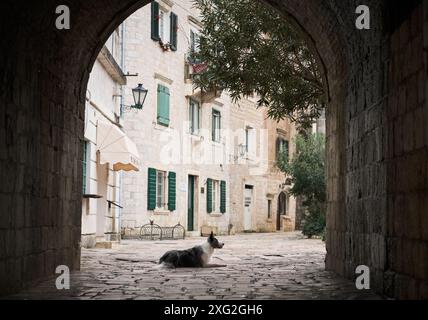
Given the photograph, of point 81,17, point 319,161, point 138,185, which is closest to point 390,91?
point 81,17

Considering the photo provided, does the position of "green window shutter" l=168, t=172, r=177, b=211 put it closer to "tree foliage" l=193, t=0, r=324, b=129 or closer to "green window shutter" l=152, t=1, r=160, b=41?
"green window shutter" l=152, t=1, r=160, b=41

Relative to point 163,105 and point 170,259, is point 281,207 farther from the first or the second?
point 170,259

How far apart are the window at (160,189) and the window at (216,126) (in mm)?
4748

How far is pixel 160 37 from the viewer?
84.0ft

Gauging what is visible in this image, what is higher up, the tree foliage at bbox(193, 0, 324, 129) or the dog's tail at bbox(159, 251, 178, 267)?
the tree foliage at bbox(193, 0, 324, 129)

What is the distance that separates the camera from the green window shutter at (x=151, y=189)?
2431cm

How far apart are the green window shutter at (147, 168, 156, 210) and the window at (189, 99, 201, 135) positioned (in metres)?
3.68

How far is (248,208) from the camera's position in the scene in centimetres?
3409

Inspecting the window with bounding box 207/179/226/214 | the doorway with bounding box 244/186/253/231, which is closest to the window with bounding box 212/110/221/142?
the window with bounding box 207/179/226/214

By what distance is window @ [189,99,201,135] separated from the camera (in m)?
28.1

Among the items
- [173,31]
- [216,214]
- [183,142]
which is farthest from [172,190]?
[173,31]

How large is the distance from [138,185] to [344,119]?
1482cm

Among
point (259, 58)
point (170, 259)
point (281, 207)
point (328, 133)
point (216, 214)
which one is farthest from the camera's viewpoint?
point (281, 207)

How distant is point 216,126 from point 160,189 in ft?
18.0
